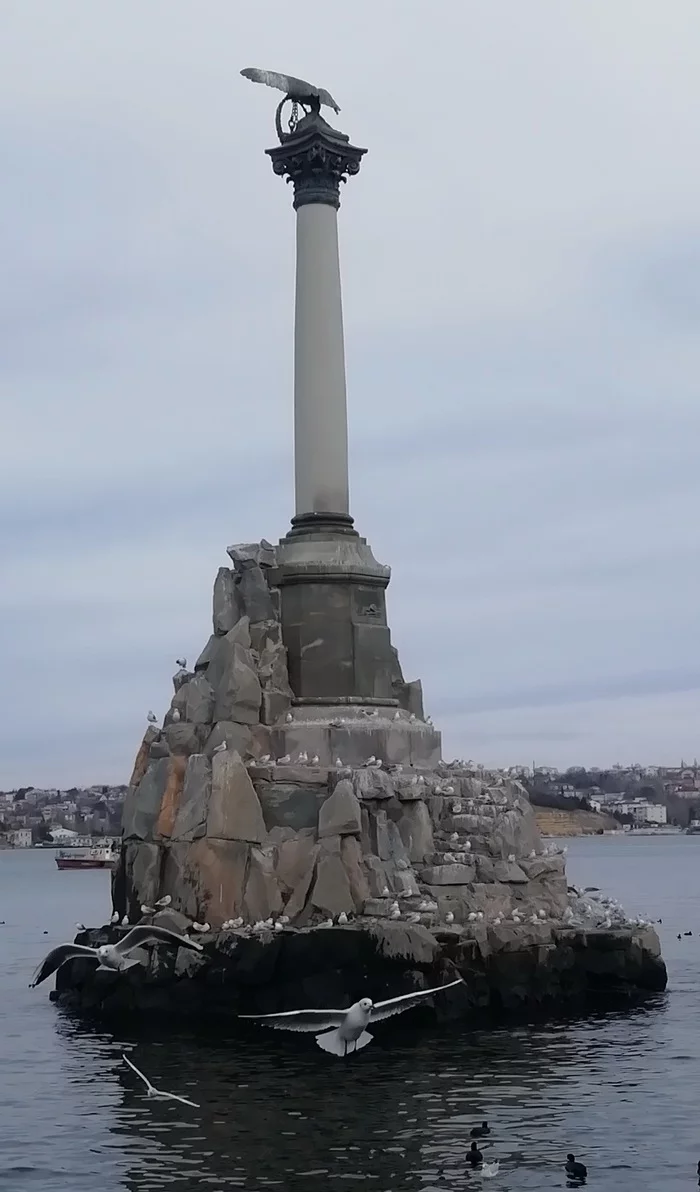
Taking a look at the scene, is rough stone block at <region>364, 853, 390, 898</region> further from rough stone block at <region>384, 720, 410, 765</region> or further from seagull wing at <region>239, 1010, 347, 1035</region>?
seagull wing at <region>239, 1010, 347, 1035</region>

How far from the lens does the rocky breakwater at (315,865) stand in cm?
2748

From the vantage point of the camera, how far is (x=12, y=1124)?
21906mm

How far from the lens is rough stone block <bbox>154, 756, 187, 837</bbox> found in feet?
100

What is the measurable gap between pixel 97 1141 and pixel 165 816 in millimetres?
10507

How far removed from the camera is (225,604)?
3231 centimetres

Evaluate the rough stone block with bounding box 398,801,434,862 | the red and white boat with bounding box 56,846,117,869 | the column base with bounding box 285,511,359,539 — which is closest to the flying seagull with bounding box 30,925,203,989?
the rough stone block with bounding box 398,801,434,862

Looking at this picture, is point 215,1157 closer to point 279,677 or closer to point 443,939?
point 443,939

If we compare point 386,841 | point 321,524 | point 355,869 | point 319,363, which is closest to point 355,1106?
point 355,869

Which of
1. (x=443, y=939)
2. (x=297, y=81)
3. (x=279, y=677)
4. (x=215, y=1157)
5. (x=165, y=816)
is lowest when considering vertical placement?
(x=215, y=1157)

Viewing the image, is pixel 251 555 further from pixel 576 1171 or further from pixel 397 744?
pixel 576 1171

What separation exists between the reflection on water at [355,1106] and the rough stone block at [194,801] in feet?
11.6

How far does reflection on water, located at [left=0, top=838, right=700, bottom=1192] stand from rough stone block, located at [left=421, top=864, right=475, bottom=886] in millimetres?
3077

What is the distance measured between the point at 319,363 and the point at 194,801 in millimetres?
8629

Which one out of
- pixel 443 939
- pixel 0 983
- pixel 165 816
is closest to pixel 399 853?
pixel 443 939
